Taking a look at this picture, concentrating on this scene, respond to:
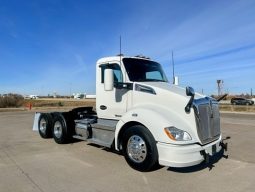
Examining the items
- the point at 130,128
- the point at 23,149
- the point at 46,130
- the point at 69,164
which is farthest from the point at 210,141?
the point at 46,130

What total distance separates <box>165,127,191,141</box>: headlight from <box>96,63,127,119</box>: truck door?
178cm

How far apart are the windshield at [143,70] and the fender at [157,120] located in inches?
43.8

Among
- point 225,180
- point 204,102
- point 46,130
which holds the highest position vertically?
point 204,102

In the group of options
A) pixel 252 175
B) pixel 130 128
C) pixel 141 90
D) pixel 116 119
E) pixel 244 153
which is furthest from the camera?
pixel 244 153

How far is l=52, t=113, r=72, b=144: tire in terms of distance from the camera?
8.83m

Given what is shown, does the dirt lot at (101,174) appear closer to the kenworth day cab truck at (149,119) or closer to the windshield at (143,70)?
the kenworth day cab truck at (149,119)

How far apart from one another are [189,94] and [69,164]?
126 inches

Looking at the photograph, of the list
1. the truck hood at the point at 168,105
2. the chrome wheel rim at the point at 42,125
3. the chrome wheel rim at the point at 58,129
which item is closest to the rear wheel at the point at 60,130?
the chrome wheel rim at the point at 58,129

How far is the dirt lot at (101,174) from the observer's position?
505 centimetres

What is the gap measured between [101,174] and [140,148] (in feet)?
3.18

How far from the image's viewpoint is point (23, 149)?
27.4 feet

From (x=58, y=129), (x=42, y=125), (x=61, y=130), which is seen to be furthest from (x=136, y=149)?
(x=42, y=125)

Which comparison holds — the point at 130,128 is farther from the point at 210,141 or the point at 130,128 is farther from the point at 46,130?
the point at 46,130

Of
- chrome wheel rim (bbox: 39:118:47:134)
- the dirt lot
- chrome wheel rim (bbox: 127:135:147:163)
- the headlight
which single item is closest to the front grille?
the headlight
